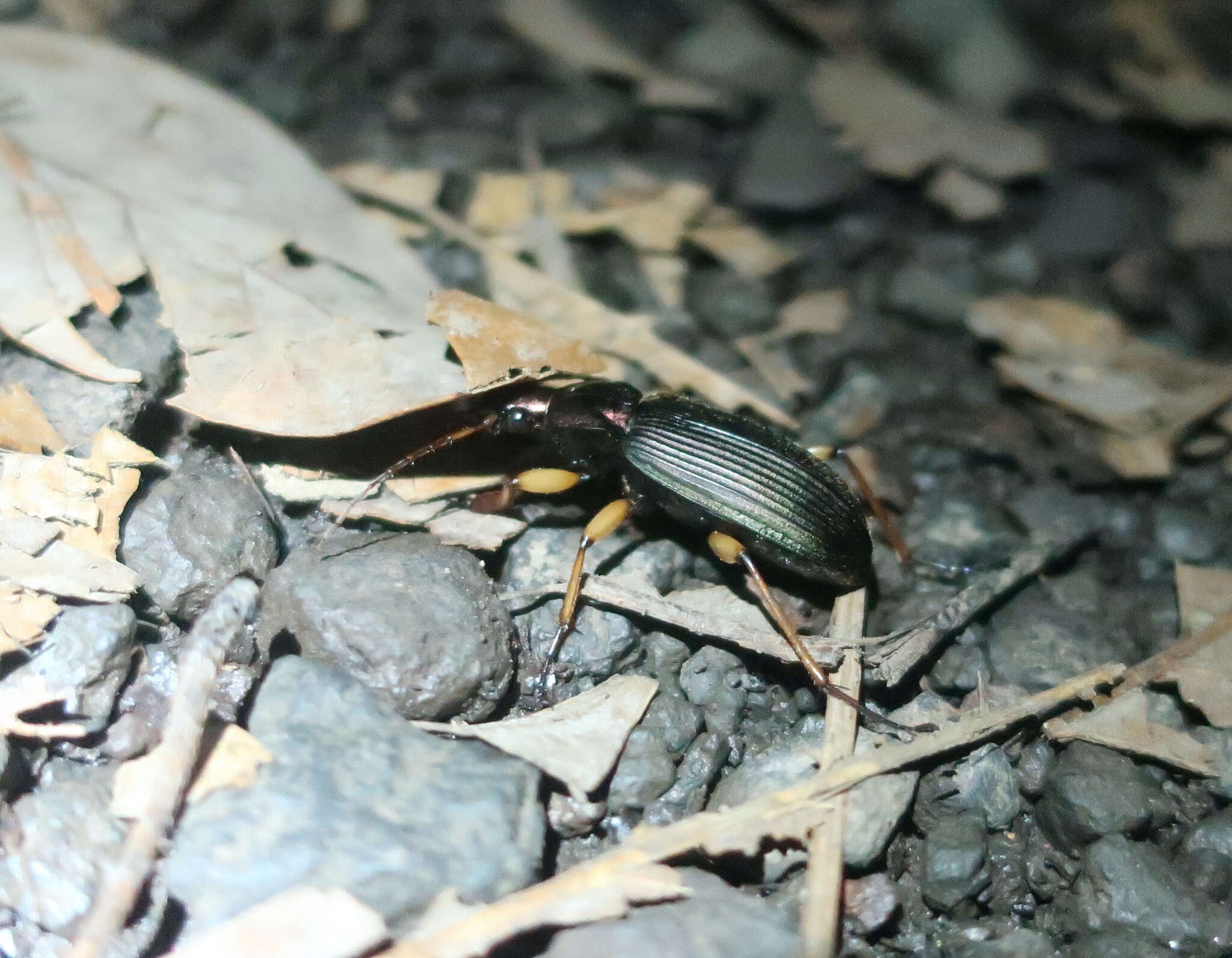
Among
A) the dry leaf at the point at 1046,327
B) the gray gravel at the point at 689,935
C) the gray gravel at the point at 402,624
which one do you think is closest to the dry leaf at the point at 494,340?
the gray gravel at the point at 402,624

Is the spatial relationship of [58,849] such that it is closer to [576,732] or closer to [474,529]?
[576,732]

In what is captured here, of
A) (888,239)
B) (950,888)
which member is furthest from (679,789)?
(888,239)

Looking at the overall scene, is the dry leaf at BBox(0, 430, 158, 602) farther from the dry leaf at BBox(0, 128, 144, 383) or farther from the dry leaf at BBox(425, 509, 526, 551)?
the dry leaf at BBox(425, 509, 526, 551)

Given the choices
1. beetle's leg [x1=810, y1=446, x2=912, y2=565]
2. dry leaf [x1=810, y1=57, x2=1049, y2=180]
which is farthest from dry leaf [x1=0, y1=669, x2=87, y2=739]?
dry leaf [x1=810, y1=57, x2=1049, y2=180]

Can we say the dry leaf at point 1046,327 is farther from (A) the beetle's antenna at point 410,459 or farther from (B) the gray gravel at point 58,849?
(B) the gray gravel at point 58,849

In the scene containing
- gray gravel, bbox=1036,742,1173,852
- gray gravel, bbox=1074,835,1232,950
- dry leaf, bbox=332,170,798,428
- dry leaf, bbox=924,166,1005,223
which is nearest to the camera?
gray gravel, bbox=1074,835,1232,950

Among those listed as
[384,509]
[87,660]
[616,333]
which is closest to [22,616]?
[87,660]
